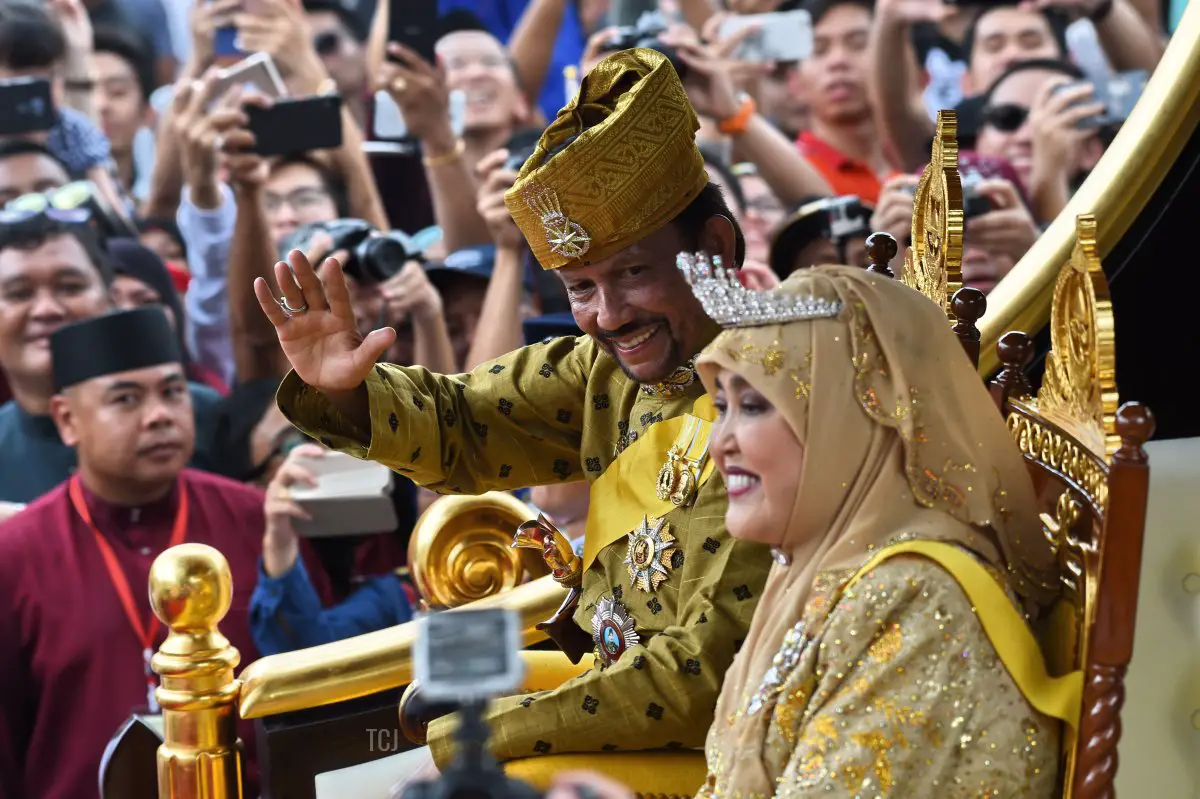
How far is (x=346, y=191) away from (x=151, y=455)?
97 cm

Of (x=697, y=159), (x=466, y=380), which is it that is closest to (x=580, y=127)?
(x=697, y=159)

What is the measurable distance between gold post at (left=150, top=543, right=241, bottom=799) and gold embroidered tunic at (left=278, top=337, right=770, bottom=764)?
32 cm

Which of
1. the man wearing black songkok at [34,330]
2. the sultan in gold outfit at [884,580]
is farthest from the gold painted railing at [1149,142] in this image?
the man wearing black songkok at [34,330]

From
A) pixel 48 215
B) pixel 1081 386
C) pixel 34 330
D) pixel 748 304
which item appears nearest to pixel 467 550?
pixel 748 304

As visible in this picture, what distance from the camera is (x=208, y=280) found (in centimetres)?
452

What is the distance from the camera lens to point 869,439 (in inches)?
61.2

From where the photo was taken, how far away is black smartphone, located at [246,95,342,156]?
455cm

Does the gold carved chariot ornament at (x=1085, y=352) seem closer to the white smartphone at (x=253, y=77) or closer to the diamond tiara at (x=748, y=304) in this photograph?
the diamond tiara at (x=748, y=304)

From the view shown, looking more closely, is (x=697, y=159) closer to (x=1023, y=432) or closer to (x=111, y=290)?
(x=1023, y=432)

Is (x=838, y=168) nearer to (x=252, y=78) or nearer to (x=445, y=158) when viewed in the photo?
(x=445, y=158)

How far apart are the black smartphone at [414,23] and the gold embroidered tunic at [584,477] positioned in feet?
8.49

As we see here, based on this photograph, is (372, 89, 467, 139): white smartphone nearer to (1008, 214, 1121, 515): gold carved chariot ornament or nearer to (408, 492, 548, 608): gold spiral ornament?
(408, 492, 548, 608): gold spiral ornament

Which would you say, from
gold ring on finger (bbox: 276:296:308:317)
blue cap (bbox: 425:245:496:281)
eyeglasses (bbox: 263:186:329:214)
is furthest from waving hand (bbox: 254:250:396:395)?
eyeglasses (bbox: 263:186:329:214)

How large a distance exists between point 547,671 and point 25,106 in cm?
290
